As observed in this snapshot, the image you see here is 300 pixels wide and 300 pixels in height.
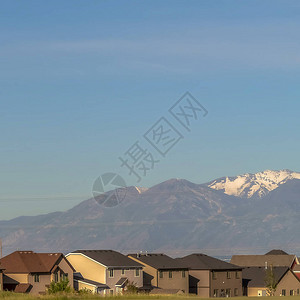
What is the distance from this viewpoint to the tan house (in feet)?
363

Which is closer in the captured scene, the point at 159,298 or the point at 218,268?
the point at 159,298

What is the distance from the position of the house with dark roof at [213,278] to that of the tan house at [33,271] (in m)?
21.6

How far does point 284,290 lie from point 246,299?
4670 centimetres

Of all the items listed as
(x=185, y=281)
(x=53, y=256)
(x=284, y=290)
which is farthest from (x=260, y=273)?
(x=53, y=256)

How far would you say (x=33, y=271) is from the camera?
11206cm

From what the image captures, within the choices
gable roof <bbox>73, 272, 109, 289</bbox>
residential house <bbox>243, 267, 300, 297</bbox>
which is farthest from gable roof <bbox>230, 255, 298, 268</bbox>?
gable roof <bbox>73, 272, 109, 289</bbox>

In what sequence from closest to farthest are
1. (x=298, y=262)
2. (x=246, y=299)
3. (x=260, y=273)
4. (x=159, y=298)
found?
(x=159, y=298), (x=246, y=299), (x=260, y=273), (x=298, y=262)

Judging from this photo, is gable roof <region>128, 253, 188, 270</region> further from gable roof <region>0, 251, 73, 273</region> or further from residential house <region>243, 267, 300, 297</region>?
gable roof <region>0, 251, 73, 273</region>

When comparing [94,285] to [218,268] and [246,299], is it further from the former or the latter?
[246,299]

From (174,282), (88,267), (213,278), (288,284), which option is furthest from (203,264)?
(88,267)

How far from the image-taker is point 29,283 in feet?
365

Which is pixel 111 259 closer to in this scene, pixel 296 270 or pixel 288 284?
pixel 288 284

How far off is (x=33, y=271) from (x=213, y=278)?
30.5 metres

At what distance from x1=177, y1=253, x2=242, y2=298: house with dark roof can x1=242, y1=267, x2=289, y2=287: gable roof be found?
12.1 ft
